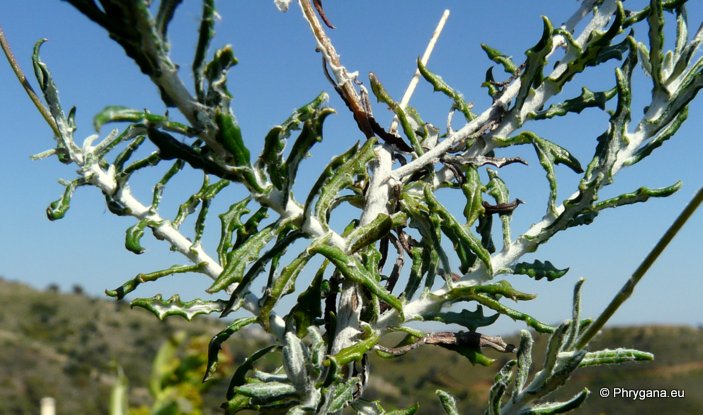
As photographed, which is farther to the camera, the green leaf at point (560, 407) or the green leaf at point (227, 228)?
the green leaf at point (227, 228)

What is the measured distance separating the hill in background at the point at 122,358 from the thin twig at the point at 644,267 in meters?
20.2

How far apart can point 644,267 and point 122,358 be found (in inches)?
969

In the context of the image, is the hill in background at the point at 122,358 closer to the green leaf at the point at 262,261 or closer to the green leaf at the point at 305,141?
the green leaf at the point at 262,261

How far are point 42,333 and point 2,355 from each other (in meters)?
3.73

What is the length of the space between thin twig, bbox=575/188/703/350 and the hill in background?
20.2 m

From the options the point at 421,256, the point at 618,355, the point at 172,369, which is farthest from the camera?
the point at 421,256

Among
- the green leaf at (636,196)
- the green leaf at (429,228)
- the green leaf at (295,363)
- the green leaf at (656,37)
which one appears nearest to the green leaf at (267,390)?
the green leaf at (295,363)

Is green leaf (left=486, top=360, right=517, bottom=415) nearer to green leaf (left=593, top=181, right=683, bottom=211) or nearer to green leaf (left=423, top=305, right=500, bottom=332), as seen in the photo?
green leaf (left=423, top=305, right=500, bottom=332)

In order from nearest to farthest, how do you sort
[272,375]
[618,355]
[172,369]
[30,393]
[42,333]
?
[172,369] < [618,355] < [272,375] < [30,393] < [42,333]

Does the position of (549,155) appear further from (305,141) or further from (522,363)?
(305,141)

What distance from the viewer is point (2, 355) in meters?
30.9

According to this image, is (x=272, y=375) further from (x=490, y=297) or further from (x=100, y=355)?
(x=100, y=355)

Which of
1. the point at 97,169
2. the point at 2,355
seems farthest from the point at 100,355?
the point at 97,169

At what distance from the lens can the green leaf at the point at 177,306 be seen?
164 centimetres
